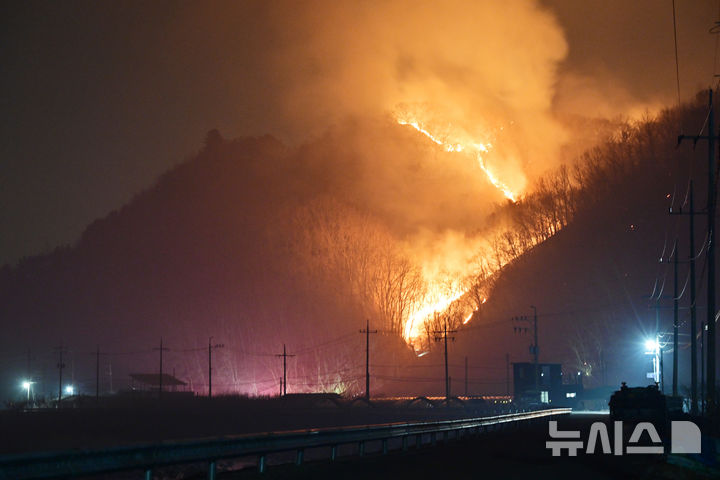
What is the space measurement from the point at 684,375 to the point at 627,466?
478 ft

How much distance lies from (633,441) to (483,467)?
1274 centimetres

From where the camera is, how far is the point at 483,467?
82.3ft

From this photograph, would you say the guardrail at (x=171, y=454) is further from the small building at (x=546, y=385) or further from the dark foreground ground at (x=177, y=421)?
the small building at (x=546, y=385)

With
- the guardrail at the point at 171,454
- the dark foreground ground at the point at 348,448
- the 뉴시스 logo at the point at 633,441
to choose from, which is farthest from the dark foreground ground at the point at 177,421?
the guardrail at the point at 171,454

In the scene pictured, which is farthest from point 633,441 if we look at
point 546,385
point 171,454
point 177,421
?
point 546,385

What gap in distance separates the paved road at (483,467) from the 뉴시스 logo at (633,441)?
3.57ft

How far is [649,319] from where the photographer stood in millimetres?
196375

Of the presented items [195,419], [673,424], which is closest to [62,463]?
[673,424]

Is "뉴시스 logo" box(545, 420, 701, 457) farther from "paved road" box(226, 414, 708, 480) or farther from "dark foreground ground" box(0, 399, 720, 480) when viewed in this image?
"paved road" box(226, 414, 708, 480)

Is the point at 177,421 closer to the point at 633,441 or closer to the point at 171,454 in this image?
the point at 633,441

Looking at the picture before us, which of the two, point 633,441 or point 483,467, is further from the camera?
point 633,441

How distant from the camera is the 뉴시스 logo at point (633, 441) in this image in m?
30.0

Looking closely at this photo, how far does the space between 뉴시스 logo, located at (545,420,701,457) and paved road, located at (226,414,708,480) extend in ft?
3.57

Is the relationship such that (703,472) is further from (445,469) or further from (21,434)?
(21,434)
